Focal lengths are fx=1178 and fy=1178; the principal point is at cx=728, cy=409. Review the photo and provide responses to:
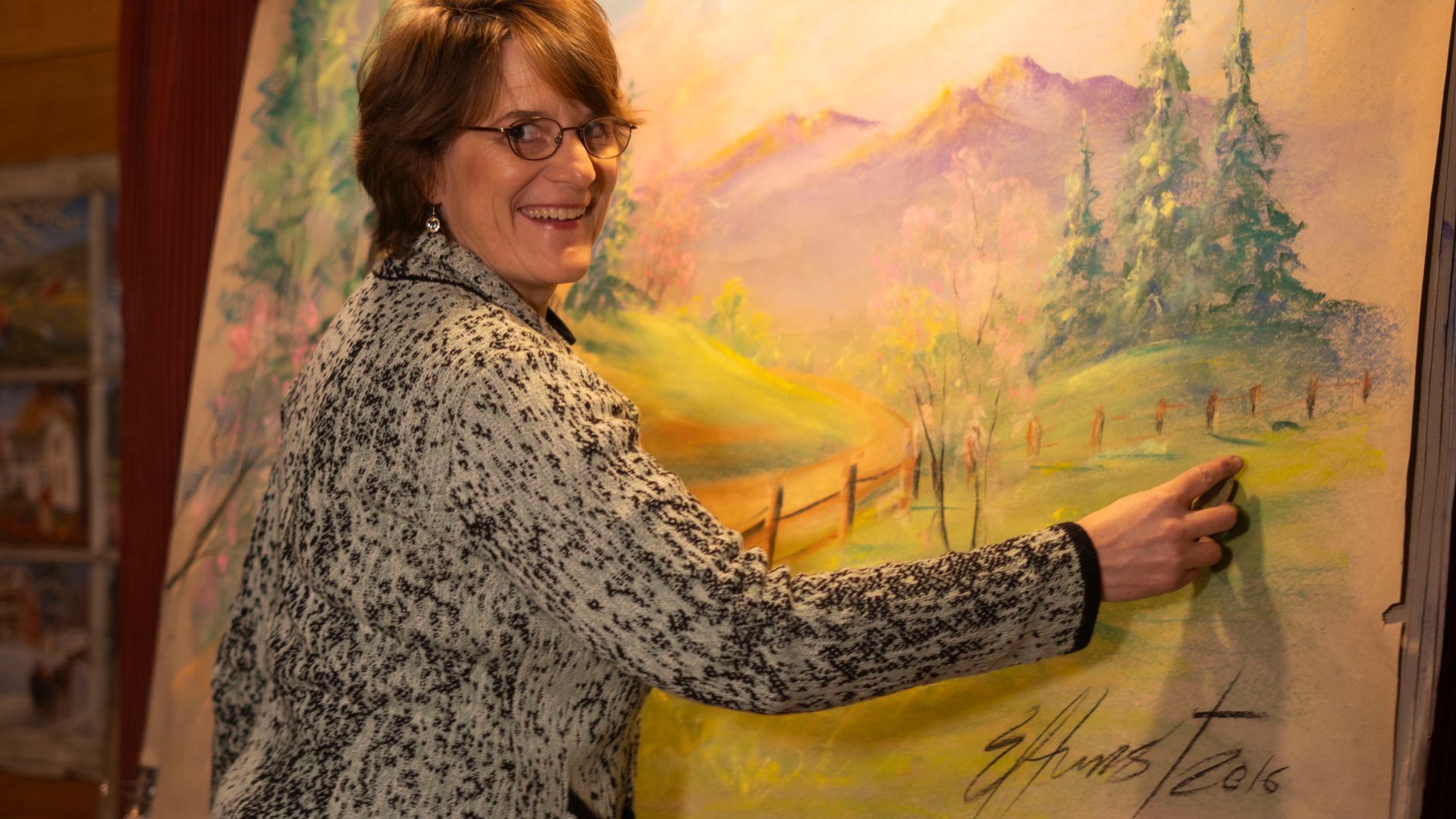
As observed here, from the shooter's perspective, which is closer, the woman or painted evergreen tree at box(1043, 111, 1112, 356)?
the woman

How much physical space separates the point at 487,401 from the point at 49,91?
232cm

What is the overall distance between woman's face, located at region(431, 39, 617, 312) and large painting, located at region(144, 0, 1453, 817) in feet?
1.27

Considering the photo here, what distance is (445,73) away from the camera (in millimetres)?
1165

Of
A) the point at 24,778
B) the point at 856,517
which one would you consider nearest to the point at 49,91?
the point at 24,778

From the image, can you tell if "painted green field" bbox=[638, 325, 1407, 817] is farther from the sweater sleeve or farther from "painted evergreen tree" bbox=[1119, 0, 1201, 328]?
the sweater sleeve

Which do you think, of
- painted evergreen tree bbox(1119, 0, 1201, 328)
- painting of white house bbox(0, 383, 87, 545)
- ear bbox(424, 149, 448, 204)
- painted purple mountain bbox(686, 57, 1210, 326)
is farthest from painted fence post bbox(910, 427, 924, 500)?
painting of white house bbox(0, 383, 87, 545)

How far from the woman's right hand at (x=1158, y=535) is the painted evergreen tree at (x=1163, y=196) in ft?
0.64

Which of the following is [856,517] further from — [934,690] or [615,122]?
[615,122]

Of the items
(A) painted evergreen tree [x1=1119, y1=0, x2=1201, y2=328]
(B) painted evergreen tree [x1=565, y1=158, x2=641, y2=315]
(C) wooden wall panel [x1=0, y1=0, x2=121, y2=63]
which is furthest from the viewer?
(C) wooden wall panel [x1=0, y1=0, x2=121, y2=63]

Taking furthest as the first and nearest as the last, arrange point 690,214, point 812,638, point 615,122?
point 690,214, point 615,122, point 812,638

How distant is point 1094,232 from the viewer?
1299 mm

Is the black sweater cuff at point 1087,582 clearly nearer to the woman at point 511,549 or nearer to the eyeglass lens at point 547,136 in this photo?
the woman at point 511,549

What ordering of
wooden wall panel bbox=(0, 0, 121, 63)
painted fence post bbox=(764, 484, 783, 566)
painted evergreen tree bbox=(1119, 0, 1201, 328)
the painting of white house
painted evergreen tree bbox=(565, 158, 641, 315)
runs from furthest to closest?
the painting of white house → wooden wall panel bbox=(0, 0, 121, 63) → painted evergreen tree bbox=(565, 158, 641, 315) → painted fence post bbox=(764, 484, 783, 566) → painted evergreen tree bbox=(1119, 0, 1201, 328)
